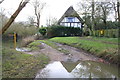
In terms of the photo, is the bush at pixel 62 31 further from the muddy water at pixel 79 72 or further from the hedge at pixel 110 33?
the muddy water at pixel 79 72

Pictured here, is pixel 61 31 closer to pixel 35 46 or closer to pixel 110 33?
pixel 110 33

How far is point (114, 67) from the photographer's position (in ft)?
22.0

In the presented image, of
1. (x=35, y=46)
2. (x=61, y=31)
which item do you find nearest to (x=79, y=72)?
(x=35, y=46)

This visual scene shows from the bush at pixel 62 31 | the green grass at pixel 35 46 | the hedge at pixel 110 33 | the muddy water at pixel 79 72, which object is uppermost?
the bush at pixel 62 31

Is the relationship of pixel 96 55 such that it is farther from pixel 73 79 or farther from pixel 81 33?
pixel 81 33

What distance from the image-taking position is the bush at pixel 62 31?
1188 inches

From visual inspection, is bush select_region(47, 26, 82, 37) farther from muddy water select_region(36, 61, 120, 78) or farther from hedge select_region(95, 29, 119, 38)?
muddy water select_region(36, 61, 120, 78)

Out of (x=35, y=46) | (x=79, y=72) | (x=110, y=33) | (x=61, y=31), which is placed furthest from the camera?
(x=61, y=31)

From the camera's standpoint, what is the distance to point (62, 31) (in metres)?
30.8

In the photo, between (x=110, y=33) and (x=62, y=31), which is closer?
(x=110, y=33)

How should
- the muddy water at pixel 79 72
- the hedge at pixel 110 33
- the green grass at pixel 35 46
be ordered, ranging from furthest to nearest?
1. the hedge at pixel 110 33
2. the green grass at pixel 35 46
3. the muddy water at pixel 79 72

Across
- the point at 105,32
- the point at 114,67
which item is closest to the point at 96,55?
the point at 114,67

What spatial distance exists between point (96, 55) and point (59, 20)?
28373mm

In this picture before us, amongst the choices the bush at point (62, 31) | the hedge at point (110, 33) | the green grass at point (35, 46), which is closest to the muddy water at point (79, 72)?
the green grass at point (35, 46)
